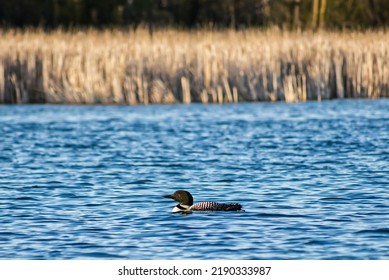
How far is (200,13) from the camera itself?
158 ft

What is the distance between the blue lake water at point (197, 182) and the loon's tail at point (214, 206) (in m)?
0.06

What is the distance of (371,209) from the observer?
35.7ft

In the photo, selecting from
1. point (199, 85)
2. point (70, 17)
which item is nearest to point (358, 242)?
point (199, 85)

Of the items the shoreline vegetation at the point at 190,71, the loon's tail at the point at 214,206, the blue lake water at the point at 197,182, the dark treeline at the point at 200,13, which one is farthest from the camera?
the dark treeline at the point at 200,13

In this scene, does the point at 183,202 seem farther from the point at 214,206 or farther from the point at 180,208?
the point at 214,206

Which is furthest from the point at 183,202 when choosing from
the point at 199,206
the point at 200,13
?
the point at 200,13

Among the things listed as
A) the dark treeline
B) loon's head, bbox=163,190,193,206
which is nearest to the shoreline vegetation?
loon's head, bbox=163,190,193,206

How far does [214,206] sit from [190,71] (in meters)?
13.2

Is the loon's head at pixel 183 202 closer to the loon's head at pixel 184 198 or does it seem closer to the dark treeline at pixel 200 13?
the loon's head at pixel 184 198

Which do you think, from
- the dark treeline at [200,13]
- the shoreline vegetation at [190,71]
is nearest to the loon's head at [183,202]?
the shoreline vegetation at [190,71]

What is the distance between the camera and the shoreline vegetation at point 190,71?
23719 mm

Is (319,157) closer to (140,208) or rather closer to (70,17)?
(140,208)

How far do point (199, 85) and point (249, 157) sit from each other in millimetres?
8615
